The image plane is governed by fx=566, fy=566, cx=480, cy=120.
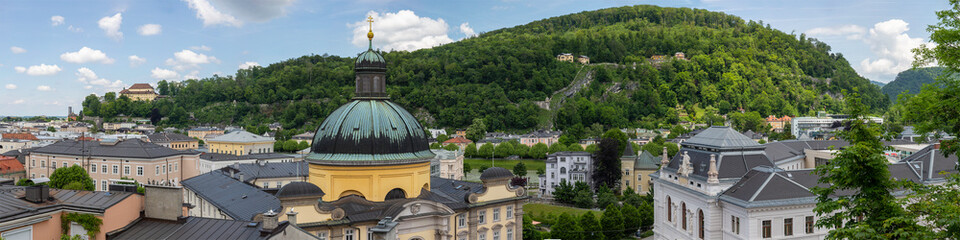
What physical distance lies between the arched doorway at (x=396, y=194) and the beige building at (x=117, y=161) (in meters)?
43.8

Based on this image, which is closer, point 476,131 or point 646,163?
point 646,163

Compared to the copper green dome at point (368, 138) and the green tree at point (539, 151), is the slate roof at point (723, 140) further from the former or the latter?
the green tree at point (539, 151)

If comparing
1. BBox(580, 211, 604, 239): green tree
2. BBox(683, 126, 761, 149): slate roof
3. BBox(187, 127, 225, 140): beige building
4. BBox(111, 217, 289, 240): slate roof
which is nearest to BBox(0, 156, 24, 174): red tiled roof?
BBox(111, 217, 289, 240): slate roof

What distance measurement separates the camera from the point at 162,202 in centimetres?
1656

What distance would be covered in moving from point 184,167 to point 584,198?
149 ft

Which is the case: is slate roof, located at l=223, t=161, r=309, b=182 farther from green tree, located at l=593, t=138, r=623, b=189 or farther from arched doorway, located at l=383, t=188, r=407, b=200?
green tree, located at l=593, t=138, r=623, b=189

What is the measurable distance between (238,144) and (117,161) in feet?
113

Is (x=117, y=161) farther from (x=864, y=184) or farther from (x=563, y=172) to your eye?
(x=864, y=184)

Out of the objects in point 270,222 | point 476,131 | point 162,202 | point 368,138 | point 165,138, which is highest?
point 368,138

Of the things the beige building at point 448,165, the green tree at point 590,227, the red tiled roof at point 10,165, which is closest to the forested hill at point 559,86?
the beige building at point 448,165

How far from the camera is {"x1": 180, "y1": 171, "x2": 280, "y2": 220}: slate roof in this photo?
27547mm

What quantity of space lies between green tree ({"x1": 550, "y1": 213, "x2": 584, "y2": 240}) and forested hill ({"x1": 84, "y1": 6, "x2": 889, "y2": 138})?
82.1 m

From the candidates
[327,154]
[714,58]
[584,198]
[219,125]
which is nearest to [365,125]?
[327,154]

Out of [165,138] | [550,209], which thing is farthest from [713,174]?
[165,138]
